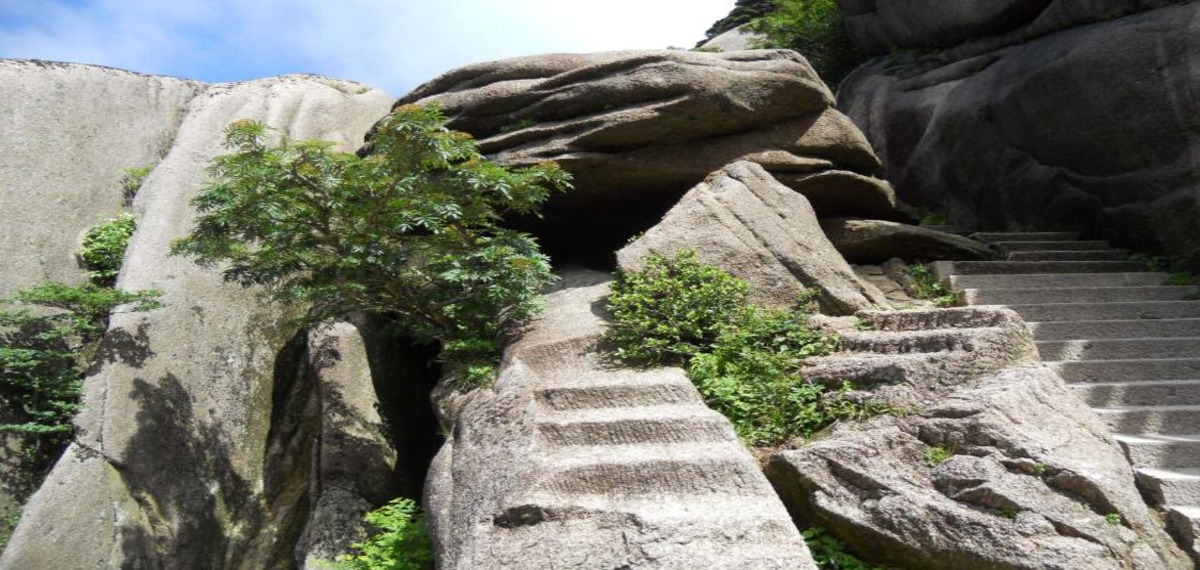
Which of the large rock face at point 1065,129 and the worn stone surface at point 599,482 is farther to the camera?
the large rock face at point 1065,129

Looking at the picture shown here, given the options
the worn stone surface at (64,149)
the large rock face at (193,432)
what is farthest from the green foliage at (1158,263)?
the worn stone surface at (64,149)

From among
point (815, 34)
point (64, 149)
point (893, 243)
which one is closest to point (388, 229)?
point (893, 243)

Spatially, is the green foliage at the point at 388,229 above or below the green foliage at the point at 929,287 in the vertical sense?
→ above

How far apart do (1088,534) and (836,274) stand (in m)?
3.45

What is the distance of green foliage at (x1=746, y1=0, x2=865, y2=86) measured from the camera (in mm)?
15297

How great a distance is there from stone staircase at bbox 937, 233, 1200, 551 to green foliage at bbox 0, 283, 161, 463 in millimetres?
8536

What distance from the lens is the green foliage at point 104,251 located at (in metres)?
9.20

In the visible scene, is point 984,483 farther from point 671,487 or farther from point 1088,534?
point 671,487

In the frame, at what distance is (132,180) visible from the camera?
33.2 ft

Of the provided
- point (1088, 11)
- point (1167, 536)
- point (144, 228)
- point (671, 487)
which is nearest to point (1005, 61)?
point (1088, 11)

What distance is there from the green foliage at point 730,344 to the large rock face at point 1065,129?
5408 mm

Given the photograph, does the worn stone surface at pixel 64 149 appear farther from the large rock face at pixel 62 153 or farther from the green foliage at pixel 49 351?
the green foliage at pixel 49 351

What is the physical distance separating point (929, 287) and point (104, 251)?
948 cm

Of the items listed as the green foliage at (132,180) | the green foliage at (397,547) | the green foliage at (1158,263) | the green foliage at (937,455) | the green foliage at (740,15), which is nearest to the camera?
the green foliage at (937,455)
